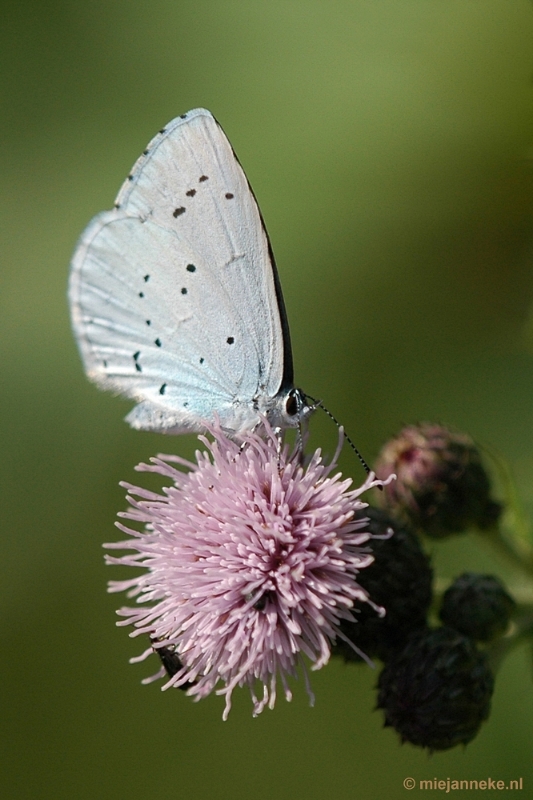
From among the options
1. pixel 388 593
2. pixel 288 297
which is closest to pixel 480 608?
pixel 388 593

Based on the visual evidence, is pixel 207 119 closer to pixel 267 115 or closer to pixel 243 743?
pixel 267 115

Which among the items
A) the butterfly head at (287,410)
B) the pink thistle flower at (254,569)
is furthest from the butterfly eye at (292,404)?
the pink thistle flower at (254,569)

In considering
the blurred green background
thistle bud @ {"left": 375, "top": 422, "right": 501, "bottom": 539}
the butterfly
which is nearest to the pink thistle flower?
the butterfly

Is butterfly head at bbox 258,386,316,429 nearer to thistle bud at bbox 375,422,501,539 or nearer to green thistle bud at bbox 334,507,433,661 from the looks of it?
green thistle bud at bbox 334,507,433,661

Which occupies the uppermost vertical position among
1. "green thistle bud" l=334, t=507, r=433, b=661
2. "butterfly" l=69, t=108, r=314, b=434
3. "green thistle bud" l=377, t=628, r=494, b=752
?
"butterfly" l=69, t=108, r=314, b=434

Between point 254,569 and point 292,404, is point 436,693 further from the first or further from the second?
point 292,404

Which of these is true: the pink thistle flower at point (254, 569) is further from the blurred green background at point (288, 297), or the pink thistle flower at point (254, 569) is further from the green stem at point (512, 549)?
the blurred green background at point (288, 297)
